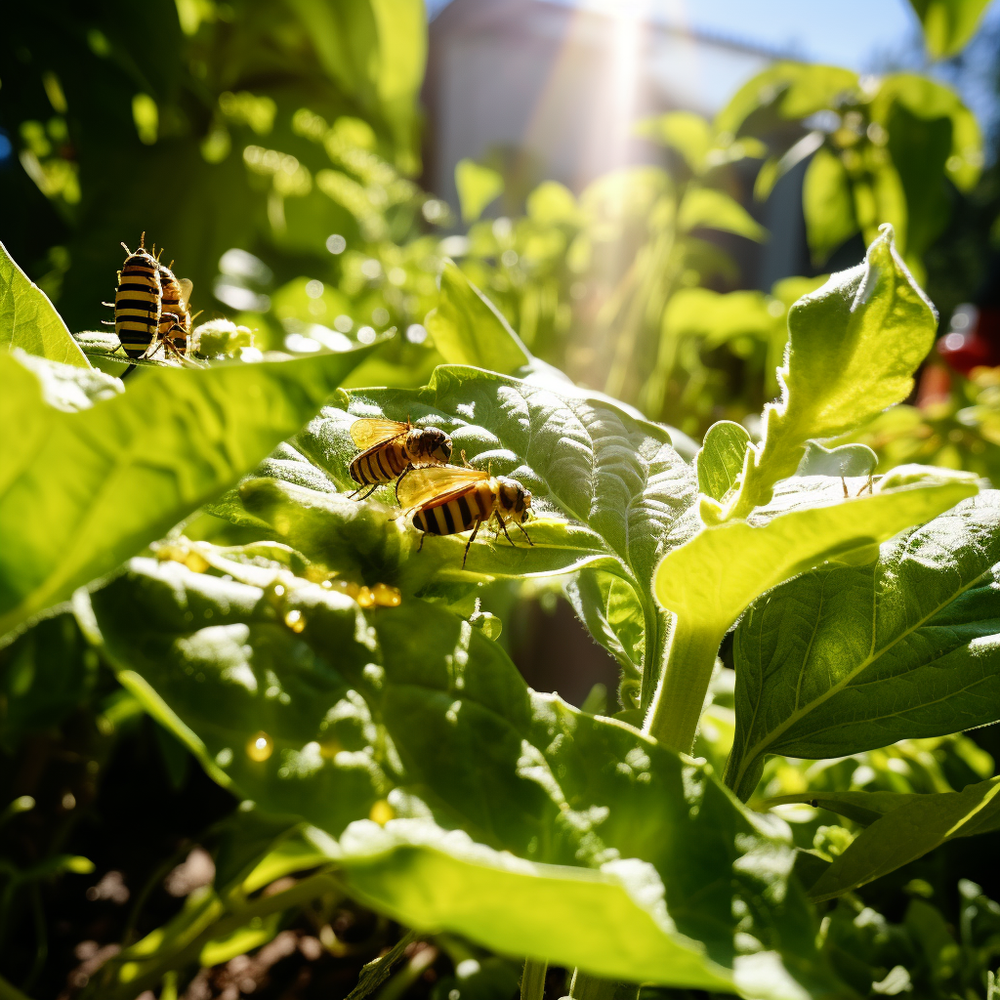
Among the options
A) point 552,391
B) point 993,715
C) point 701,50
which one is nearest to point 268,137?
point 552,391

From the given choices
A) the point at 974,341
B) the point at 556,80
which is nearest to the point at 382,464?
the point at 974,341

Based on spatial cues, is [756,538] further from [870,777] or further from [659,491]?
[870,777]

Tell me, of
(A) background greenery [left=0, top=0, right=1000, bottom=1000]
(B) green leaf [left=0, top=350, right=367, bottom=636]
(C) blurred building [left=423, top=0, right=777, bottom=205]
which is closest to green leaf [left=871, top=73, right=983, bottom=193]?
(A) background greenery [left=0, top=0, right=1000, bottom=1000]

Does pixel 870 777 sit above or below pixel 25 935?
above

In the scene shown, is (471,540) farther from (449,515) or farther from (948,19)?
(948,19)

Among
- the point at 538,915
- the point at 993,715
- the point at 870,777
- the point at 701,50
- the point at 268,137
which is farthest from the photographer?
the point at 701,50

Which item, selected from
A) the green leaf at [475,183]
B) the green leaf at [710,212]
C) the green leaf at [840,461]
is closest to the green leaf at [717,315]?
the green leaf at [710,212]
